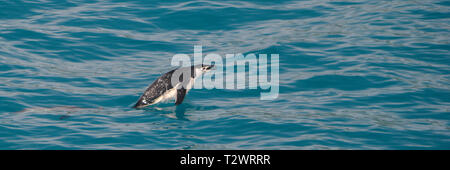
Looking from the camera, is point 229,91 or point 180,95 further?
point 229,91

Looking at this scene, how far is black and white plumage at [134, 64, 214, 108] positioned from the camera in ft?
46.3

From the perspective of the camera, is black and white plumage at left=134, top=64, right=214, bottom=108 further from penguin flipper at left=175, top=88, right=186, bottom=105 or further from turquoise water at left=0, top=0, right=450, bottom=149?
turquoise water at left=0, top=0, right=450, bottom=149

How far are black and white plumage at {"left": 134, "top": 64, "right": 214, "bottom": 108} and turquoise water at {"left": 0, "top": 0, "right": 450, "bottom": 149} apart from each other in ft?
0.88

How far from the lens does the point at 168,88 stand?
14.5 meters

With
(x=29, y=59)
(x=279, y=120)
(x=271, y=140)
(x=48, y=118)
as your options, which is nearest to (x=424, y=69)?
(x=279, y=120)

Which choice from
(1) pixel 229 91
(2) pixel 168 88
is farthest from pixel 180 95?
(1) pixel 229 91

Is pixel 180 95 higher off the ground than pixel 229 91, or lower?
lower

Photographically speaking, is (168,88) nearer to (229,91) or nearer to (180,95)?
(180,95)

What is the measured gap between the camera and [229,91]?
15445 mm

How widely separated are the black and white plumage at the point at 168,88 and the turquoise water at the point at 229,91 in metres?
0.27

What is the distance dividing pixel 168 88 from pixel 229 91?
1.80m

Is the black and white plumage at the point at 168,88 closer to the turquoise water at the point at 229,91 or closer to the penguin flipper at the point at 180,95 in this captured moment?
the penguin flipper at the point at 180,95

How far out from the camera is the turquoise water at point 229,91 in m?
12.0

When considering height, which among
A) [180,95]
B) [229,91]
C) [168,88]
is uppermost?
[229,91]
